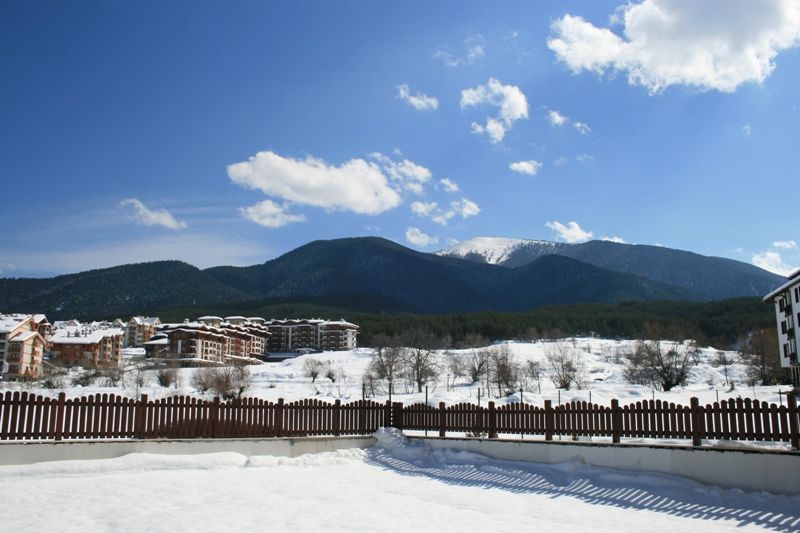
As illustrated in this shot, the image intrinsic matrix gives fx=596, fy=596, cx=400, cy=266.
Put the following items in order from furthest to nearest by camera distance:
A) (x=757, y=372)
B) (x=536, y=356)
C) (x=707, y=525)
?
(x=536, y=356) → (x=757, y=372) → (x=707, y=525)

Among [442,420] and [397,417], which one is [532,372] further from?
[442,420]

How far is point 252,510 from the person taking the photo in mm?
9977

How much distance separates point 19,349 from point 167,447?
402ft

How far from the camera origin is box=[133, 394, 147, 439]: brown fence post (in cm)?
1545

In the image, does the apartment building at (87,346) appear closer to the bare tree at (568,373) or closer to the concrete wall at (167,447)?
the bare tree at (568,373)

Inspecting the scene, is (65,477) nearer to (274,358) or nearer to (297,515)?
(297,515)

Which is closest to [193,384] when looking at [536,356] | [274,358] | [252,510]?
[536,356]

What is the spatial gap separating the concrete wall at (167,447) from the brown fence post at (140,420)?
26.4 inches

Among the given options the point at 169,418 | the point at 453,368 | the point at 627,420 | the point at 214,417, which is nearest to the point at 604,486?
the point at 627,420

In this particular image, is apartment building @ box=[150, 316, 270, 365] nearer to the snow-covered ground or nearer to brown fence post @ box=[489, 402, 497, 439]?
the snow-covered ground

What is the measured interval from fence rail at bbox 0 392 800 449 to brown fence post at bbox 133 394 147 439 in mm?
24

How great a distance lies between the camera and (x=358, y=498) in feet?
37.2

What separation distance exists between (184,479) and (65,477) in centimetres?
261

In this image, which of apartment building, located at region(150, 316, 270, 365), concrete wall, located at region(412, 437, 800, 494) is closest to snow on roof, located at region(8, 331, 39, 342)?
apartment building, located at region(150, 316, 270, 365)
